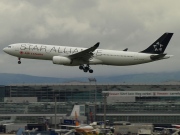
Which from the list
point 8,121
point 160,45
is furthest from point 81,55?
point 8,121

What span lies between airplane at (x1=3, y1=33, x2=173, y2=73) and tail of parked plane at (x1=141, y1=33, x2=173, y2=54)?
2.54 ft

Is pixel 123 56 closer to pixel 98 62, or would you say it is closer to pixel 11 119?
pixel 98 62

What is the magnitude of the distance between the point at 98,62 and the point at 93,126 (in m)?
13.0

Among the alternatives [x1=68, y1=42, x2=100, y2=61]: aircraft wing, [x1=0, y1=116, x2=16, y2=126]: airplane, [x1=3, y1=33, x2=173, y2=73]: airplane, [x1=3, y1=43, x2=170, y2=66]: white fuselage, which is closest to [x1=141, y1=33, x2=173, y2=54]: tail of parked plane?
[x1=3, y1=33, x2=173, y2=73]: airplane

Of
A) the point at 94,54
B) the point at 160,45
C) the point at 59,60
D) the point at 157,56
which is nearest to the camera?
the point at 157,56

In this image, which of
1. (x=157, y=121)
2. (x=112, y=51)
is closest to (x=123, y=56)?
(x=112, y=51)

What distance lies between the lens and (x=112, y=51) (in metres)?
118

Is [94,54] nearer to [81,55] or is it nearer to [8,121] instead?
[81,55]

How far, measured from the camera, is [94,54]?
119 meters

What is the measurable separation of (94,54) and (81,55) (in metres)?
2.67

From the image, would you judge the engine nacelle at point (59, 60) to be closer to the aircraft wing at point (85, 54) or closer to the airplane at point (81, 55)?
the airplane at point (81, 55)

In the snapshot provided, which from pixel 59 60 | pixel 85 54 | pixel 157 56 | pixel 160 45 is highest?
pixel 160 45

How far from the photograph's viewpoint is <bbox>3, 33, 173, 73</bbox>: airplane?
11762 centimetres

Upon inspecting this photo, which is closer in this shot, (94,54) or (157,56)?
(157,56)
